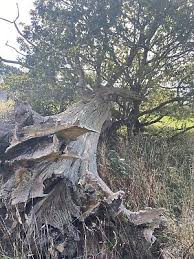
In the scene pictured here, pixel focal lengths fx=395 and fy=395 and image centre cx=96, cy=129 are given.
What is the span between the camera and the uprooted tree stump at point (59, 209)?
371cm

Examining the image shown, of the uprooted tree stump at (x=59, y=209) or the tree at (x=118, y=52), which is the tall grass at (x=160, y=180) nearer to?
the uprooted tree stump at (x=59, y=209)

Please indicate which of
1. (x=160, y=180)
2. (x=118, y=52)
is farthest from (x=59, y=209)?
(x=118, y=52)

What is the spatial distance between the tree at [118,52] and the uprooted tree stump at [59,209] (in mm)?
3062

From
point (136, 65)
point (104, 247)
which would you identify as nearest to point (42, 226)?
point (104, 247)

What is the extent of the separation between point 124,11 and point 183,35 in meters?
1.18

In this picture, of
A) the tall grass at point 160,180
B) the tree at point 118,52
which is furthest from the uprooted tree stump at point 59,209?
the tree at point 118,52

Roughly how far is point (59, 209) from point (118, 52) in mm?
4348

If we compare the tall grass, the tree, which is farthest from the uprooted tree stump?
the tree

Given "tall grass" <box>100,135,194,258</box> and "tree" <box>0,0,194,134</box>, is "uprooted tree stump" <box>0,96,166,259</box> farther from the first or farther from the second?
"tree" <box>0,0,194,134</box>

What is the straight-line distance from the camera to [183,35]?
727cm

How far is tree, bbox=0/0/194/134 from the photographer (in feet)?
23.0

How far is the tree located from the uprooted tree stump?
121 inches

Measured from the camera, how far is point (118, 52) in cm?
763

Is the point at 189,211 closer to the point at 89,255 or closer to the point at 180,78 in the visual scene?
the point at 89,255
